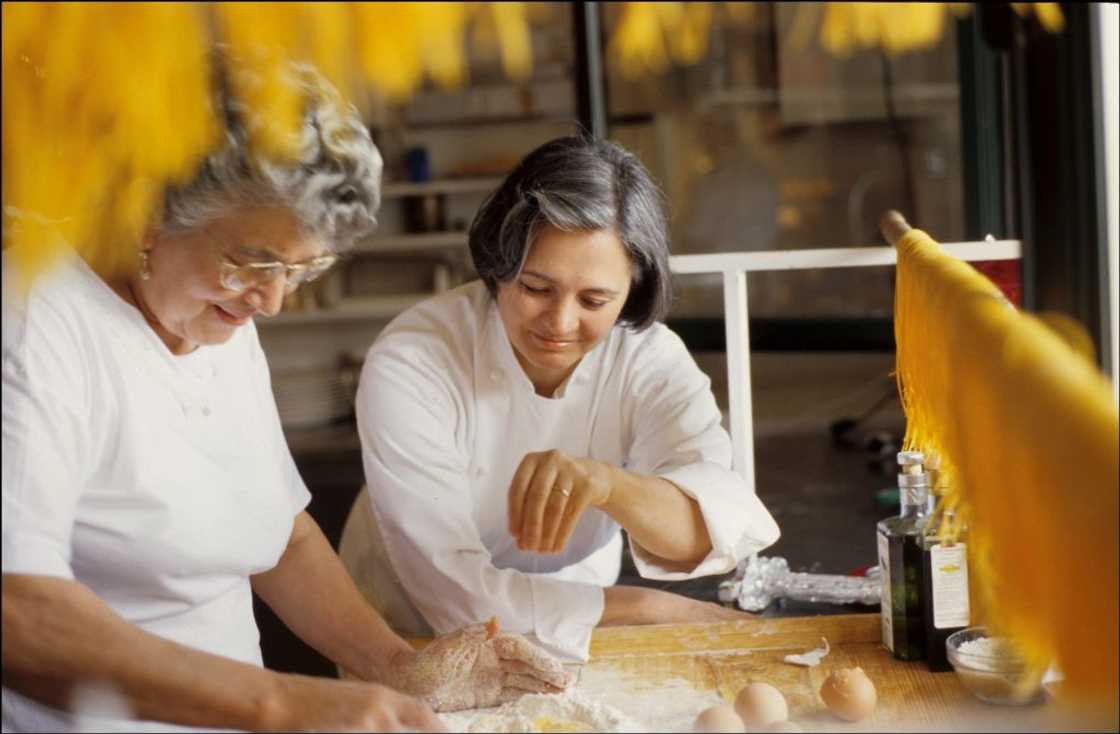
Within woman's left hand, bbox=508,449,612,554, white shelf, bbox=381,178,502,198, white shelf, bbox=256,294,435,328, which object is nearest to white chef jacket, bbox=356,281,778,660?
woman's left hand, bbox=508,449,612,554

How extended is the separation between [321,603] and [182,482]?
32 centimetres

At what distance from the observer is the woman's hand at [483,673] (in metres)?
1.11

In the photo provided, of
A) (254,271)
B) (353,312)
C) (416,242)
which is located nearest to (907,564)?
(254,271)

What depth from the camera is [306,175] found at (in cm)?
99

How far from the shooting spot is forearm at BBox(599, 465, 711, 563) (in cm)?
129

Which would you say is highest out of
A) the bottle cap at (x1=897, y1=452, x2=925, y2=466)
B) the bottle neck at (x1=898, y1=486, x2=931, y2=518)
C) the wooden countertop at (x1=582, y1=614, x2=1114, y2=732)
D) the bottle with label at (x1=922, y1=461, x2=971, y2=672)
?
the bottle cap at (x1=897, y1=452, x2=925, y2=466)

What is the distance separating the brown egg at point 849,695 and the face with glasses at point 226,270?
53cm

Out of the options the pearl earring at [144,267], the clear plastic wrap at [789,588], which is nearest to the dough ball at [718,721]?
the clear plastic wrap at [789,588]

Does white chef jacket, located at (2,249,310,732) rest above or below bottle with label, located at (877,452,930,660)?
above

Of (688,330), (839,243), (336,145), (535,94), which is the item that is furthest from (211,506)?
(839,243)

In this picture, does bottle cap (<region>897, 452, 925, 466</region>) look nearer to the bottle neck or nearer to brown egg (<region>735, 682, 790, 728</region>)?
the bottle neck

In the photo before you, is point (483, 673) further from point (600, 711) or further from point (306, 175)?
point (306, 175)

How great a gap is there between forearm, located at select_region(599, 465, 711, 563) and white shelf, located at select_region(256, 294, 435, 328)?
3.76 metres

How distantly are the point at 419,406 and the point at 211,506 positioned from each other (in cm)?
40
